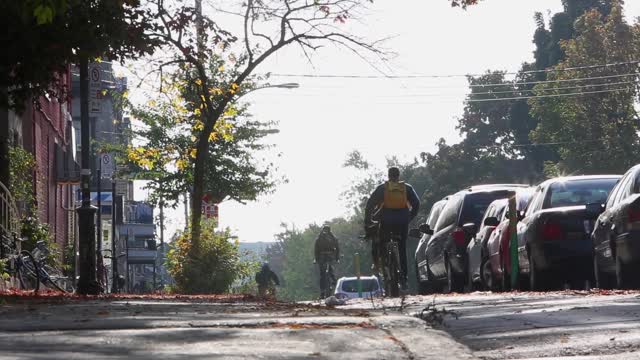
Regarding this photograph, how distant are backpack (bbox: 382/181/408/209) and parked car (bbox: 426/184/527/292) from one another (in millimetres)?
3004

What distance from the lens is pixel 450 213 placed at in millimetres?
23766

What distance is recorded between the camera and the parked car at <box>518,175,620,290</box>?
17.7m

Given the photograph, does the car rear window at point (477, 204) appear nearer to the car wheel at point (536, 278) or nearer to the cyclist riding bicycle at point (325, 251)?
the car wheel at point (536, 278)

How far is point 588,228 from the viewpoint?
17.9 metres

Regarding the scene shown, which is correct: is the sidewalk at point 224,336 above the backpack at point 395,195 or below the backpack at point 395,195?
below

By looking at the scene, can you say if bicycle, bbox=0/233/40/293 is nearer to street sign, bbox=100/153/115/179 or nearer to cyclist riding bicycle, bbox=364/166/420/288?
cyclist riding bicycle, bbox=364/166/420/288

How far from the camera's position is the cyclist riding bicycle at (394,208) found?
64.2 ft

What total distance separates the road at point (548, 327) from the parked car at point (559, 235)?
4396 millimetres

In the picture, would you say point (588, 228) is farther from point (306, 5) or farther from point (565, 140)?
point (565, 140)

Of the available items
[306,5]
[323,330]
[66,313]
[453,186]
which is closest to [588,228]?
[66,313]

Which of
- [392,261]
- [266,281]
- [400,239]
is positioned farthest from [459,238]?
[266,281]

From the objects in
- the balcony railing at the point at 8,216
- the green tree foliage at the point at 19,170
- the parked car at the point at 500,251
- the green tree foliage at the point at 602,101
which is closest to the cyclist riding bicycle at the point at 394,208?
the parked car at the point at 500,251

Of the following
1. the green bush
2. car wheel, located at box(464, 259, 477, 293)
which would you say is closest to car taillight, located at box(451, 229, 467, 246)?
car wheel, located at box(464, 259, 477, 293)

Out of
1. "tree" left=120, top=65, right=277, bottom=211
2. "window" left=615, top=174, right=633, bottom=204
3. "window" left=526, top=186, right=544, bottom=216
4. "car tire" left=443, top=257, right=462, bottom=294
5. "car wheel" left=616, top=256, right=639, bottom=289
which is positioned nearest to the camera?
"car wheel" left=616, top=256, right=639, bottom=289
